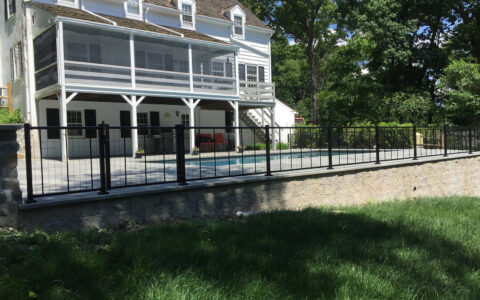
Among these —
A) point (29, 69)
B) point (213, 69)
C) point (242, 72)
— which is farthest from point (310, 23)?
point (29, 69)

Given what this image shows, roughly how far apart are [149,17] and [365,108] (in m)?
16.0

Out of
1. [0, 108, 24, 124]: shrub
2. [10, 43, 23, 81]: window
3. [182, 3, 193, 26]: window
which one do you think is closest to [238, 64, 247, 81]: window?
[182, 3, 193, 26]: window

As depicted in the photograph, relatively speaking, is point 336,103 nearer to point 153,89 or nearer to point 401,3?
point 401,3

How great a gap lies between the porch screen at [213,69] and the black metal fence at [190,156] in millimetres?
2913

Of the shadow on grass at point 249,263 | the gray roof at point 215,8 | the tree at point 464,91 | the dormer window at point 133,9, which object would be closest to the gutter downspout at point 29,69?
the dormer window at point 133,9

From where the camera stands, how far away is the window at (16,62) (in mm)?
17203

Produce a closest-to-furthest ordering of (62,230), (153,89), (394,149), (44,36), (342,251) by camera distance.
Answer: (342,251), (62,230), (394,149), (44,36), (153,89)

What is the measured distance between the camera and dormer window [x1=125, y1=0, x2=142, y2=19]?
1980 centimetres

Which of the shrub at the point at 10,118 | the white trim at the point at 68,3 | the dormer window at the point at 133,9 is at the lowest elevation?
the shrub at the point at 10,118

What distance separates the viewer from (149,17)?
68.2 feet

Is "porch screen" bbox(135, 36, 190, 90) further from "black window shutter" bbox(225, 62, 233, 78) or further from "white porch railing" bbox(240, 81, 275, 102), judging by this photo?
"white porch railing" bbox(240, 81, 275, 102)

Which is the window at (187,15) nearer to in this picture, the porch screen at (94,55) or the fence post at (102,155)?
the porch screen at (94,55)

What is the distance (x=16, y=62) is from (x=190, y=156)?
13.2 metres

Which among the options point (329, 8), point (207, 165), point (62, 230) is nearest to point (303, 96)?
point (329, 8)
